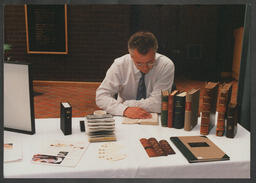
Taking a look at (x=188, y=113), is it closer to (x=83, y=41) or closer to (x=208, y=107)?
(x=208, y=107)

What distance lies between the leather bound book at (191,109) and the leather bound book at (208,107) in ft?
0.20

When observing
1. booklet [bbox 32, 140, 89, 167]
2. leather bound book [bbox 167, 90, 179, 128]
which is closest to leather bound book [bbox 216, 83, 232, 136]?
leather bound book [bbox 167, 90, 179, 128]

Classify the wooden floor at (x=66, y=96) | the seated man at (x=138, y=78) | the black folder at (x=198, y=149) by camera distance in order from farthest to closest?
1. the wooden floor at (x=66, y=96)
2. the seated man at (x=138, y=78)
3. the black folder at (x=198, y=149)

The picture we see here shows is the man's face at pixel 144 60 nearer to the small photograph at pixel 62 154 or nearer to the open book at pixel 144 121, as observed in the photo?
the open book at pixel 144 121

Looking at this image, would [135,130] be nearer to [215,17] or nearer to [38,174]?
[38,174]

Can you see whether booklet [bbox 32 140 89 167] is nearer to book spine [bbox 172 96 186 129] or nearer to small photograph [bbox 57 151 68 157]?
small photograph [bbox 57 151 68 157]

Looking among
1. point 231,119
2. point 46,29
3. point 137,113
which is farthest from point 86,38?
point 231,119

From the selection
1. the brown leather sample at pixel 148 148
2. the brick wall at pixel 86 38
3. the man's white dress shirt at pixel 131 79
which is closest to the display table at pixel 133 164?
the brown leather sample at pixel 148 148

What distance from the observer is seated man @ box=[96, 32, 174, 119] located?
1.69 m

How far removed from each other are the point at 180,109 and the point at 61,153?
633 millimetres

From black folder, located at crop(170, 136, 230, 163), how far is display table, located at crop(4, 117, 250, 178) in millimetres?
18

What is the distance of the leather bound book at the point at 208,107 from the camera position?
4.07ft

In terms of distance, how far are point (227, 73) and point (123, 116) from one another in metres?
5.87

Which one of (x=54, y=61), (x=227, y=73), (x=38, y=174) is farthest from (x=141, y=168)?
(x=227, y=73)
